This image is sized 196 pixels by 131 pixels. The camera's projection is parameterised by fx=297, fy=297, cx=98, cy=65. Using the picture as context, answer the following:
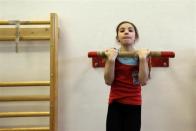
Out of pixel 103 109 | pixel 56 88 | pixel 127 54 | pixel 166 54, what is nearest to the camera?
pixel 127 54

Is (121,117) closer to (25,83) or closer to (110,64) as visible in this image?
(110,64)

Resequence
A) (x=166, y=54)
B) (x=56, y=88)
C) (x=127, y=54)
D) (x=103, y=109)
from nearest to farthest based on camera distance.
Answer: (x=127, y=54), (x=166, y=54), (x=56, y=88), (x=103, y=109)

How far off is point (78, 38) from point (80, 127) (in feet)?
1.87

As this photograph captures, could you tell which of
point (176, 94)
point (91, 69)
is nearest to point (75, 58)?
point (91, 69)

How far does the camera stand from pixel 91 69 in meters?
1.91

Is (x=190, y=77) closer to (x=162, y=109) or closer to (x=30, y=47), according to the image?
(x=162, y=109)

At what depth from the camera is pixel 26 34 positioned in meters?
1.85

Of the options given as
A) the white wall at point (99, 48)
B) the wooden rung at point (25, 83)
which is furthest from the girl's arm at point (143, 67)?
the wooden rung at point (25, 83)

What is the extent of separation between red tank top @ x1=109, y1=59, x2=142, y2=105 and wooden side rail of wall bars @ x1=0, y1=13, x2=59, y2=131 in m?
0.46

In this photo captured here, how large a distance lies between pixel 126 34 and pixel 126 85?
0.25 m

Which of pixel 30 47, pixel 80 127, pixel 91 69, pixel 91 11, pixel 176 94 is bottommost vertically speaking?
pixel 80 127

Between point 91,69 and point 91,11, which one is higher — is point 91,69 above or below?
below

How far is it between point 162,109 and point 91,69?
0.52m

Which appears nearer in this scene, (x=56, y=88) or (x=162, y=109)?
(x=56, y=88)
